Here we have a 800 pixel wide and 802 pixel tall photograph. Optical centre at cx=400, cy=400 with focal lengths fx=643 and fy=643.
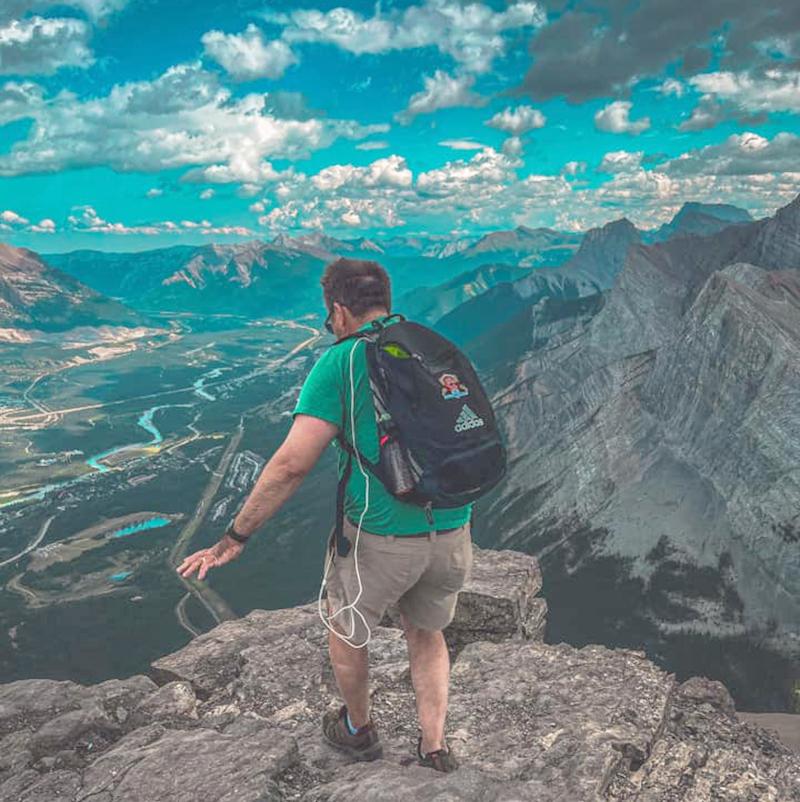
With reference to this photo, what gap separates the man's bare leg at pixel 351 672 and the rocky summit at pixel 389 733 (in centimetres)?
89

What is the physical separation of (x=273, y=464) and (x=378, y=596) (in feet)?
7.29

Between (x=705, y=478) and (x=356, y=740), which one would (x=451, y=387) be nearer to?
(x=356, y=740)

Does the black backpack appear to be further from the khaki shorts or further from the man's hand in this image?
the man's hand

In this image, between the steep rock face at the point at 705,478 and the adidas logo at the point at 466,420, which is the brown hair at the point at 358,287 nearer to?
the adidas logo at the point at 466,420

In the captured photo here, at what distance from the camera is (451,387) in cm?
751

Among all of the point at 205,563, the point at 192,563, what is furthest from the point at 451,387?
the point at 192,563

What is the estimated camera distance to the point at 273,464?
785 centimetres

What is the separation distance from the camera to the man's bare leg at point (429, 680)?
9.16 metres

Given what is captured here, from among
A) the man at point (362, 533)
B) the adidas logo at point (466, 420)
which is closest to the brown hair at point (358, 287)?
the man at point (362, 533)

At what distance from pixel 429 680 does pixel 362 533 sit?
2677 millimetres

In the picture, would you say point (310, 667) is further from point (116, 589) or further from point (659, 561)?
point (116, 589)

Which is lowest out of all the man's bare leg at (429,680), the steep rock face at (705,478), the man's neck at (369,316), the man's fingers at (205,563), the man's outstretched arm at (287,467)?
the steep rock face at (705,478)

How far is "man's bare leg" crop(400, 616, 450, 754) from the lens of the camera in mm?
9156

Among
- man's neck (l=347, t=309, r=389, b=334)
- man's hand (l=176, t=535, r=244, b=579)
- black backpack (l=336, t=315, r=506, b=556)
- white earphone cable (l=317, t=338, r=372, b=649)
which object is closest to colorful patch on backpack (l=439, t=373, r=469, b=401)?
black backpack (l=336, t=315, r=506, b=556)
